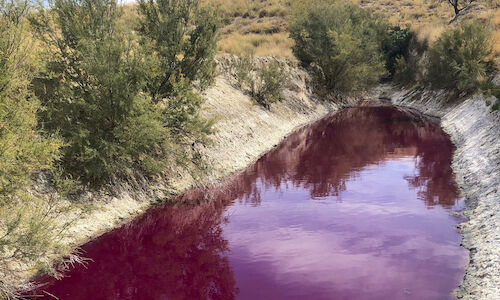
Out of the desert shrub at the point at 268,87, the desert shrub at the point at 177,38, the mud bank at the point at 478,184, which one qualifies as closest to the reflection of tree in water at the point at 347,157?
the mud bank at the point at 478,184

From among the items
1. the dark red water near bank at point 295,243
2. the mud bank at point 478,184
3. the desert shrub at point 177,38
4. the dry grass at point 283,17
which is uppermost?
the dry grass at point 283,17

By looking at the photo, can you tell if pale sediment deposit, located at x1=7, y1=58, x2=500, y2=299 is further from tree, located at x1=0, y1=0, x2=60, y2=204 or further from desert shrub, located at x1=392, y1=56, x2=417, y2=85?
desert shrub, located at x1=392, y1=56, x2=417, y2=85

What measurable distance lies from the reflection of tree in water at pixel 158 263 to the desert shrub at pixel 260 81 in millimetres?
19577

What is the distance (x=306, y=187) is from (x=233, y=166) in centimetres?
460

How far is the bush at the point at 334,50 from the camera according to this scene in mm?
44625

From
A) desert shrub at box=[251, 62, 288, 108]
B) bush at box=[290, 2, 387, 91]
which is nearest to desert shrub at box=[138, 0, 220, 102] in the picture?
Answer: desert shrub at box=[251, 62, 288, 108]

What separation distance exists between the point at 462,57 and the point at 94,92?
102 ft

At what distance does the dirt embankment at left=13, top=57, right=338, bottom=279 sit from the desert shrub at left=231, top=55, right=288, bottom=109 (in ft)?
2.57

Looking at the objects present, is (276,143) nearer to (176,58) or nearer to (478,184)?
(176,58)

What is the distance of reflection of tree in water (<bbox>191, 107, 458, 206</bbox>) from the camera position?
19266 millimetres

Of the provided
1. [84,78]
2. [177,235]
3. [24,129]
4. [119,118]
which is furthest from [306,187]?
[24,129]

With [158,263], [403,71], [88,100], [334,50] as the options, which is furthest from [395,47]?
[158,263]

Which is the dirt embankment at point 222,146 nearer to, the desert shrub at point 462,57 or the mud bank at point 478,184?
the mud bank at point 478,184

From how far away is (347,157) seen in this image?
25844 millimetres
